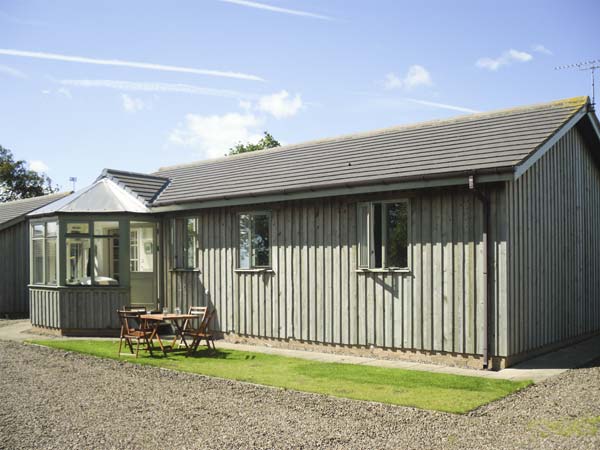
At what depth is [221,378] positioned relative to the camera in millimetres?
10766

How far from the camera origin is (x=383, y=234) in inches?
506

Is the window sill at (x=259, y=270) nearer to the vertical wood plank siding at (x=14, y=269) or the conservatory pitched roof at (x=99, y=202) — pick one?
the conservatory pitched roof at (x=99, y=202)

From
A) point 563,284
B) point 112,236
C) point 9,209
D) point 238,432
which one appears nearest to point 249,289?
point 112,236

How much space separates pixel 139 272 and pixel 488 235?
419 inches

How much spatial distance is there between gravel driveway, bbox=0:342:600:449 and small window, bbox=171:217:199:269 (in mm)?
6500

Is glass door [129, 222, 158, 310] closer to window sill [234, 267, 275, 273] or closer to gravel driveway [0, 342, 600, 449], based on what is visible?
window sill [234, 267, 275, 273]

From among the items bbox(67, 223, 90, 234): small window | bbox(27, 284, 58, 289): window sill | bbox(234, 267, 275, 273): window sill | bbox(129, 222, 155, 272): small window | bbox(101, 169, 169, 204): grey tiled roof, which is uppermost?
bbox(101, 169, 169, 204): grey tiled roof

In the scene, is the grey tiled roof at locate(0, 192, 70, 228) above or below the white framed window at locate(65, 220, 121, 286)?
above

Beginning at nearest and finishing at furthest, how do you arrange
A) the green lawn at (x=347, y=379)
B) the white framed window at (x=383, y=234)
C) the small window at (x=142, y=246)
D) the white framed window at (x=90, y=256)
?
1. the green lawn at (x=347, y=379)
2. the white framed window at (x=383, y=234)
3. the white framed window at (x=90, y=256)
4. the small window at (x=142, y=246)

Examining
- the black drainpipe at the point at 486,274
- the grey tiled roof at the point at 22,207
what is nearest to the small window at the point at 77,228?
the grey tiled roof at the point at 22,207

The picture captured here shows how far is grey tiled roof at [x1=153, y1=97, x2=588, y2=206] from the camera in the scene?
11.9 m

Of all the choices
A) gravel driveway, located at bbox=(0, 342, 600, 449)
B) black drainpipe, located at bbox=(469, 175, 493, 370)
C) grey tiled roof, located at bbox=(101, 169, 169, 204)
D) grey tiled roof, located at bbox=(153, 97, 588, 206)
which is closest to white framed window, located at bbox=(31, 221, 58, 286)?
grey tiled roof, located at bbox=(101, 169, 169, 204)

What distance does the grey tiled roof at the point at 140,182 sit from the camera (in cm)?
1823

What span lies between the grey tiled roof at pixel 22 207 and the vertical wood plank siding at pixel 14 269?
60 cm
